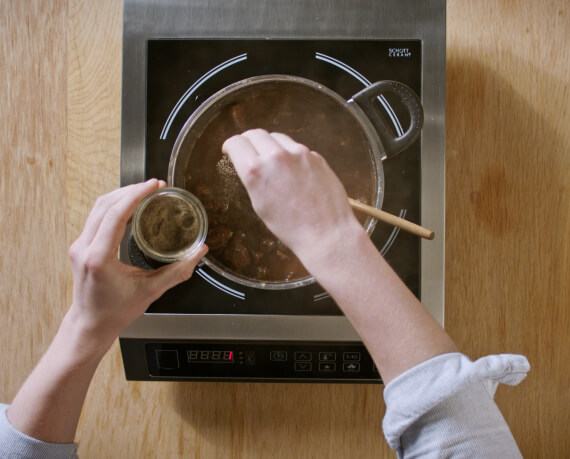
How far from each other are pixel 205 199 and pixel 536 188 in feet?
1.88

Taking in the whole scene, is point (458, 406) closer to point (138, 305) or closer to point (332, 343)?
point (332, 343)

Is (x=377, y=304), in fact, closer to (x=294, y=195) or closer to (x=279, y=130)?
(x=294, y=195)

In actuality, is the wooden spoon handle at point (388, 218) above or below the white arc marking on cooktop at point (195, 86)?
below

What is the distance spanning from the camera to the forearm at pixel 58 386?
57 cm

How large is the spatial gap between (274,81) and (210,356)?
1.39 ft

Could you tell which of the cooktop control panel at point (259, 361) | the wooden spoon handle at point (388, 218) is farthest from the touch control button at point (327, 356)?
the wooden spoon handle at point (388, 218)

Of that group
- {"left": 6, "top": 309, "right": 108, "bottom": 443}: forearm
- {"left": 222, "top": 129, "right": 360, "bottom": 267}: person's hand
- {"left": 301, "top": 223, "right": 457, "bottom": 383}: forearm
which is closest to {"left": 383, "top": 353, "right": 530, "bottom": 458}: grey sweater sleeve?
{"left": 301, "top": 223, "right": 457, "bottom": 383}: forearm

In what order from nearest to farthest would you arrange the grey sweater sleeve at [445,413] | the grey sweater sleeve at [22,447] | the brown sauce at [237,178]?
the grey sweater sleeve at [445,413]
the grey sweater sleeve at [22,447]
the brown sauce at [237,178]

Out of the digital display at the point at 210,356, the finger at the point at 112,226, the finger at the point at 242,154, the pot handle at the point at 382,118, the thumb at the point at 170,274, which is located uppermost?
the pot handle at the point at 382,118

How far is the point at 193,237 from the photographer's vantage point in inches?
24.9

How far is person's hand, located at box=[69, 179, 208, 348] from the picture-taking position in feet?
1.75

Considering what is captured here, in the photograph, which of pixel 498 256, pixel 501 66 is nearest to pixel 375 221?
pixel 498 256

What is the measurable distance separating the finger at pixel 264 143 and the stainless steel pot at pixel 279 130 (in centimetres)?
17

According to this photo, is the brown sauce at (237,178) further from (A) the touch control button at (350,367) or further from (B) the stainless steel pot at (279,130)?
(A) the touch control button at (350,367)
